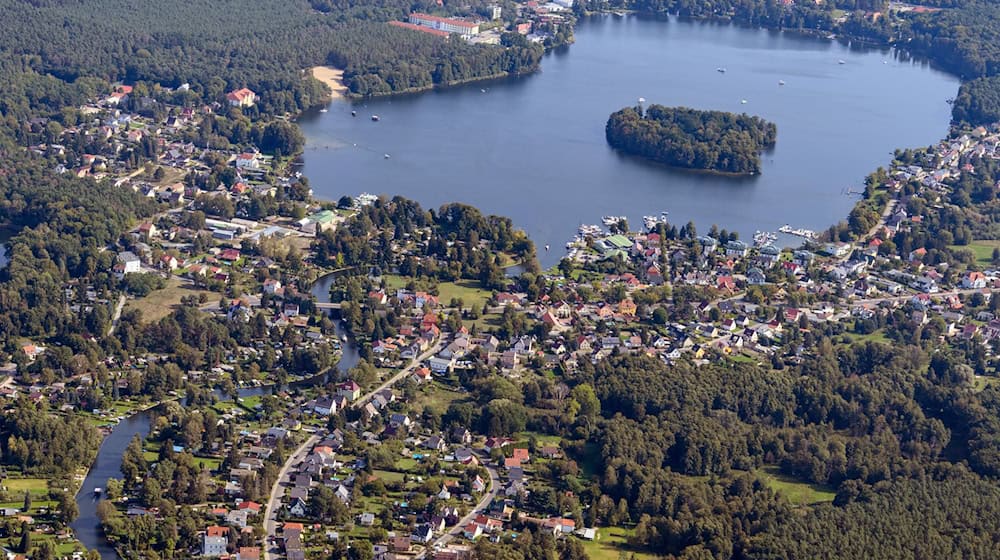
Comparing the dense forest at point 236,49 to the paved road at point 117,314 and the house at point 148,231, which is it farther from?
the paved road at point 117,314

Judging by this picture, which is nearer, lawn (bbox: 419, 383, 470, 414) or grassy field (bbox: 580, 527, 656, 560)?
grassy field (bbox: 580, 527, 656, 560)

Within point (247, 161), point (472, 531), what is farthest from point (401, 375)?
point (247, 161)

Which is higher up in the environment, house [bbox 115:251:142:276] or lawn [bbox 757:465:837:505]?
house [bbox 115:251:142:276]

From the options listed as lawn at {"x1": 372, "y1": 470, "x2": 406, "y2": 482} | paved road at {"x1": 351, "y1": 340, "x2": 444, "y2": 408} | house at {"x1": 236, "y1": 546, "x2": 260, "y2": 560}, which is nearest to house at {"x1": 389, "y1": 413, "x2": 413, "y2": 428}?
paved road at {"x1": 351, "y1": 340, "x2": 444, "y2": 408}

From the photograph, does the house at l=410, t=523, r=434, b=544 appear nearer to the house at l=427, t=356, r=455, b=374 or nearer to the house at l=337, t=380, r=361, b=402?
the house at l=337, t=380, r=361, b=402

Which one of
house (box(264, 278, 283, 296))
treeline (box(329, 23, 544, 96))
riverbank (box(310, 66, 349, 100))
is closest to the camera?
house (box(264, 278, 283, 296))

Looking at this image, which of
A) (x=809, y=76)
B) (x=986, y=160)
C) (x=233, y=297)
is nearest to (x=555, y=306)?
(x=233, y=297)
